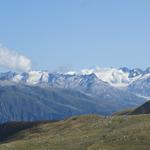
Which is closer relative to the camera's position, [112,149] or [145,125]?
[112,149]

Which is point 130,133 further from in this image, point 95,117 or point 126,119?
point 95,117

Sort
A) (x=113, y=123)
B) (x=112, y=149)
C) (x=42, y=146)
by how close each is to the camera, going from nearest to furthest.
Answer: (x=112, y=149)
(x=42, y=146)
(x=113, y=123)

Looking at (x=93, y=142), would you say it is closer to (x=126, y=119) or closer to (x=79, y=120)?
(x=126, y=119)

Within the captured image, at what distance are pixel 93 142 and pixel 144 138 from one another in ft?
28.2

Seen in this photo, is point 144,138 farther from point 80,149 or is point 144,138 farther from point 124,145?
point 80,149

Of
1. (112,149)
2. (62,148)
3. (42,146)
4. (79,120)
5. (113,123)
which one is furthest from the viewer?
(79,120)

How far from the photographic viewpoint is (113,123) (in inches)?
4537

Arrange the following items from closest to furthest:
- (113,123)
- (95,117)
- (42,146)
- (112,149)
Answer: (112,149) < (42,146) < (113,123) < (95,117)

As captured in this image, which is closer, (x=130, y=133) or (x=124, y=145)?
(x=124, y=145)

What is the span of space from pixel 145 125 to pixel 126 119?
22239 mm

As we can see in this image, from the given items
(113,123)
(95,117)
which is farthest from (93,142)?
(95,117)

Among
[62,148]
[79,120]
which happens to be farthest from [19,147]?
[79,120]

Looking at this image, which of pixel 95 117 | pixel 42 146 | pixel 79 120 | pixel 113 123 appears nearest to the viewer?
pixel 42 146

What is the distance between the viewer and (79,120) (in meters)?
158
